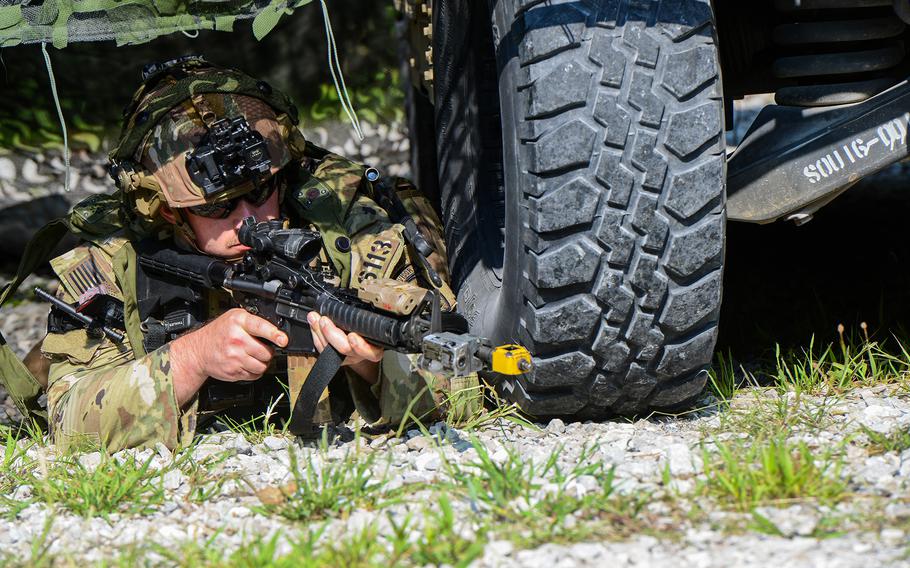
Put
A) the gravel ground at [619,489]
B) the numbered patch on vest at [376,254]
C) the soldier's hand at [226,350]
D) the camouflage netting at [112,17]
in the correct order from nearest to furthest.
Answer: the gravel ground at [619,489]
the camouflage netting at [112,17]
the soldier's hand at [226,350]
the numbered patch on vest at [376,254]

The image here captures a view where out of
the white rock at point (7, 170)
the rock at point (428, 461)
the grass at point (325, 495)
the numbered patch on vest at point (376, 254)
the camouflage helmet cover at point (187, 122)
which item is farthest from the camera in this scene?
the white rock at point (7, 170)

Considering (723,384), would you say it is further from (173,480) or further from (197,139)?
(197,139)

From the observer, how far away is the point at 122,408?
304 cm

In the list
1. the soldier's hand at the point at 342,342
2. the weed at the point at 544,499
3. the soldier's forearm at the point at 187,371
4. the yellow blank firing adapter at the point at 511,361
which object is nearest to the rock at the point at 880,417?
the weed at the point at 544,499

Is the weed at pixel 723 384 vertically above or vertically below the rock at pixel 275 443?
below

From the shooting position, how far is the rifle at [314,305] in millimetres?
2512

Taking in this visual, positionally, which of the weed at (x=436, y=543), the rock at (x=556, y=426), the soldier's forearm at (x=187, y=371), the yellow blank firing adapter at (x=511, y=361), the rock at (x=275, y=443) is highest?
the yellow blank firing adapter at (x=511, y=361)

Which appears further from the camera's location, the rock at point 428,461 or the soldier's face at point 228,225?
the soldier's face at point 228,225

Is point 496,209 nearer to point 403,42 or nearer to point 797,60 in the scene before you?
point 797,60

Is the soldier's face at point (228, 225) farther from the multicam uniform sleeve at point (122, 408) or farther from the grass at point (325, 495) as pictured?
the grass at point (325, 495)

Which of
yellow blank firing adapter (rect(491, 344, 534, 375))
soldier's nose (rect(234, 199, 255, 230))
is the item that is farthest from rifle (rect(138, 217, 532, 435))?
soldier's nose (rect(234, 199, 255, 230))

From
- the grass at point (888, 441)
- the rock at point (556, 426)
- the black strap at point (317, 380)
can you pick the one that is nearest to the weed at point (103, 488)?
the black strap at point (317, 380)

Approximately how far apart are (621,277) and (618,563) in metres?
0.80

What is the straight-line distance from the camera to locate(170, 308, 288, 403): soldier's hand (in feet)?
9.61
